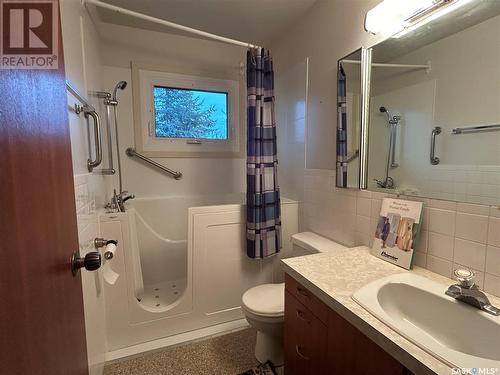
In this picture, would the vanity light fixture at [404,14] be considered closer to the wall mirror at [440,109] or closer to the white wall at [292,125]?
the wall mirror at [440,109]

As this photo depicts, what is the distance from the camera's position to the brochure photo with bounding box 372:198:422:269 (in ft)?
3.68

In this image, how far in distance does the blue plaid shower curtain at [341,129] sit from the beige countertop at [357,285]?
1.51 ft

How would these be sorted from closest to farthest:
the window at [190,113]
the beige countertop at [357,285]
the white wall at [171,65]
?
the beige countertop at [357,285] → the white wall at [171,65] → the window at [190,113]

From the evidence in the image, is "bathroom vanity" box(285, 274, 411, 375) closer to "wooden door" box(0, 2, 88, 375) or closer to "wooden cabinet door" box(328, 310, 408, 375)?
"wooden cabinet door" box(328, 310, 408, 375)

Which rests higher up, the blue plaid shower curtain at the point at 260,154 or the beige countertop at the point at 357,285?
the blue plaid shower curtain at the point at 260,154

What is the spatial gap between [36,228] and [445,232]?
1.36m

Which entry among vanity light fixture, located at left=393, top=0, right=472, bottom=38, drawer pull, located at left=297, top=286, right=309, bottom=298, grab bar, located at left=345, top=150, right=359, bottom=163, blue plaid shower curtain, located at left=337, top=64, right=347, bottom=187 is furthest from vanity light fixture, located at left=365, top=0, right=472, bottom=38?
drawer pull, located at left=297, top=286, right=309, bottom=298

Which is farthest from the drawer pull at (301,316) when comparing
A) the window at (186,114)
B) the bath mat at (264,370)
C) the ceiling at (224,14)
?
the ceiling at (224,14)

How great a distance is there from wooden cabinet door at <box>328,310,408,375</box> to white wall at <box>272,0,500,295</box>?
54cm

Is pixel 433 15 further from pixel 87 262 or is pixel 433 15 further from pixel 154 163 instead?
pixel 154 163

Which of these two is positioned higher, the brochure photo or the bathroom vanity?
the brochure photo

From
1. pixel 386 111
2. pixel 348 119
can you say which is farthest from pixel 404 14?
pixel 348 119

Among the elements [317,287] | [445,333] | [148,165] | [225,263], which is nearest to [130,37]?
[148,165]

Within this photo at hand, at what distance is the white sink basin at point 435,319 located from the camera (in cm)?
64
